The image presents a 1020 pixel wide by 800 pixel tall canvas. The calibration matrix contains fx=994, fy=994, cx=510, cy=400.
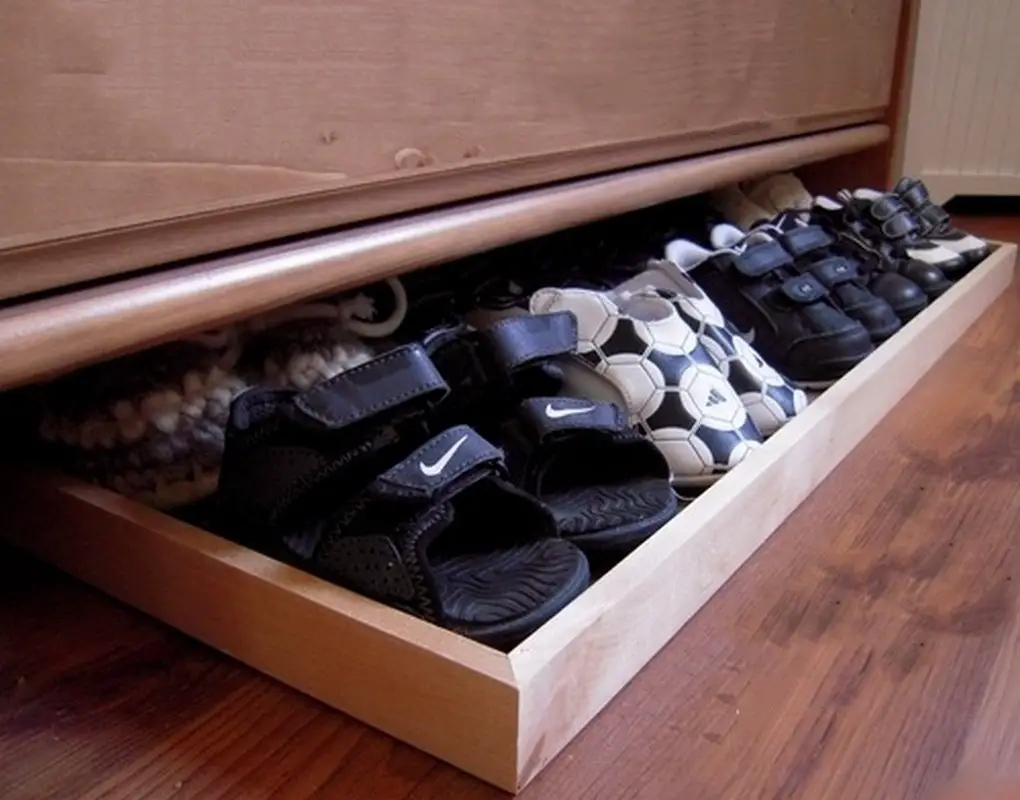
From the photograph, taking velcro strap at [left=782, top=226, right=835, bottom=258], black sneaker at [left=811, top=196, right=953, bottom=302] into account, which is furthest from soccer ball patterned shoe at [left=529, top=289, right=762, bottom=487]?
black sneaker at [left=811, top=196, right=953, bottom=302]

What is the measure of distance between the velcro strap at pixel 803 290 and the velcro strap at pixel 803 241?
7cm

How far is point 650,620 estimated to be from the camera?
0.59m

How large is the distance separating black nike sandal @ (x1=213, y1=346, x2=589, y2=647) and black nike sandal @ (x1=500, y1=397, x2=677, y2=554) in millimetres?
43

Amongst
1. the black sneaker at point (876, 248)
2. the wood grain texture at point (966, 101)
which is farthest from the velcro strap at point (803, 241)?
the wood grain texture at point (966, 101)

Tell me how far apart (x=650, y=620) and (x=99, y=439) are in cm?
40

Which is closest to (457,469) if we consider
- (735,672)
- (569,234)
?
(735,672)

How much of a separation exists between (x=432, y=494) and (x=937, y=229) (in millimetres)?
1081

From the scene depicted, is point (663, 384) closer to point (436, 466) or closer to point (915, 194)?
point (436, 466)

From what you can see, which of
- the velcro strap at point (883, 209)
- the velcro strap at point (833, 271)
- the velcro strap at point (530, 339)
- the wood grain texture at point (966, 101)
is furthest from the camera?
the wood grain texture at point (966, 101)

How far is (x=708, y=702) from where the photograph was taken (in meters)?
0.56

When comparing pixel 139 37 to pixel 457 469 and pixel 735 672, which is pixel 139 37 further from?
pixel 735 672

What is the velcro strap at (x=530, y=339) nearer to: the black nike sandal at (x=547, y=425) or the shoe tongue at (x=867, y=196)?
the black nike sandal at (x=547, y=425)

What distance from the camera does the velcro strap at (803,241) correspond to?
42.6 inches

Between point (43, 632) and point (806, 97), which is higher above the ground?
point (806, 97)
